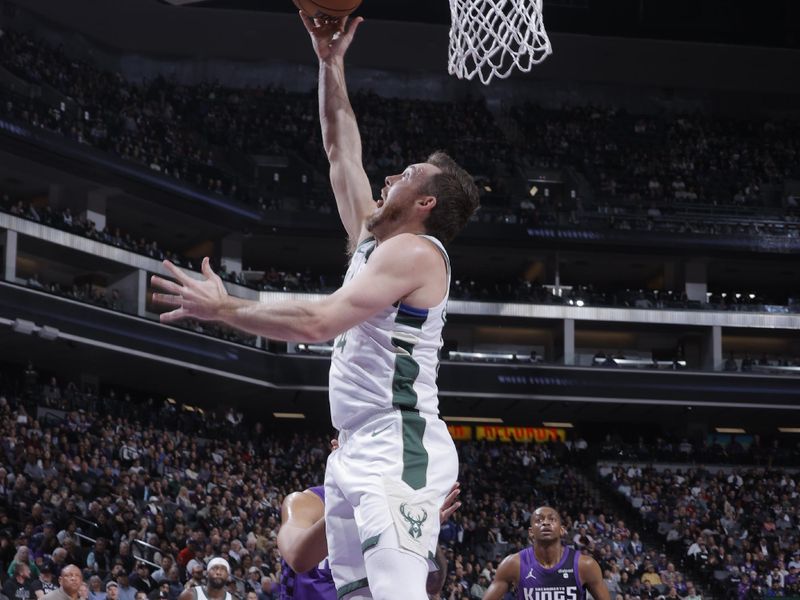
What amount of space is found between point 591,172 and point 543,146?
2.29m

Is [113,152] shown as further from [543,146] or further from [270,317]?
[270,317]

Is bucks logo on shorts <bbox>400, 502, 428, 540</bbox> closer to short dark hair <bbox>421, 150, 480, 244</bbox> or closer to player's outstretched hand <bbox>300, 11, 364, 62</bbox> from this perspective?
short dark hair <bbox>421, 150, 480, 244</bbox>

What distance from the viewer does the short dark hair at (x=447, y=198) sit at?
4.55m

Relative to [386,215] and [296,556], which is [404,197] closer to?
[386,215]

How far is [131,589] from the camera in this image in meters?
15.6

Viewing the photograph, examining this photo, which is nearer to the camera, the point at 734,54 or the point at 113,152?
the point at 113,152

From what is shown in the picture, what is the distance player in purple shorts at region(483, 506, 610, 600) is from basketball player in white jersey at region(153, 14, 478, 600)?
457 centimetres

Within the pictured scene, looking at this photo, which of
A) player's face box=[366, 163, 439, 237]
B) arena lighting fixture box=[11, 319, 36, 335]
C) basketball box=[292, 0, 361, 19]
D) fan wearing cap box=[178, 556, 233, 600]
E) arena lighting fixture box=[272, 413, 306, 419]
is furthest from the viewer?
arena lighting fixture box=[272, 413, 306, 419]

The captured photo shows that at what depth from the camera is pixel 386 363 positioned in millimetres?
4340

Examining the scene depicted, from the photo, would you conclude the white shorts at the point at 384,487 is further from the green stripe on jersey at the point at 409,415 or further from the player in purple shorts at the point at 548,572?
the player in purple shorts at the point at 548,572

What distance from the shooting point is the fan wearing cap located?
8562 mm

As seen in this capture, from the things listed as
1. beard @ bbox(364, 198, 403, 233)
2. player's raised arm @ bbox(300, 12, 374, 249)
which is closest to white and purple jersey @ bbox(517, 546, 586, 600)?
player's raised arm @ bbox(300, 12, 374, 249)

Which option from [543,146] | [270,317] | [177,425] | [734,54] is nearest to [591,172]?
[543,146]

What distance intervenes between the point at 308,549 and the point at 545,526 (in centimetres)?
429
